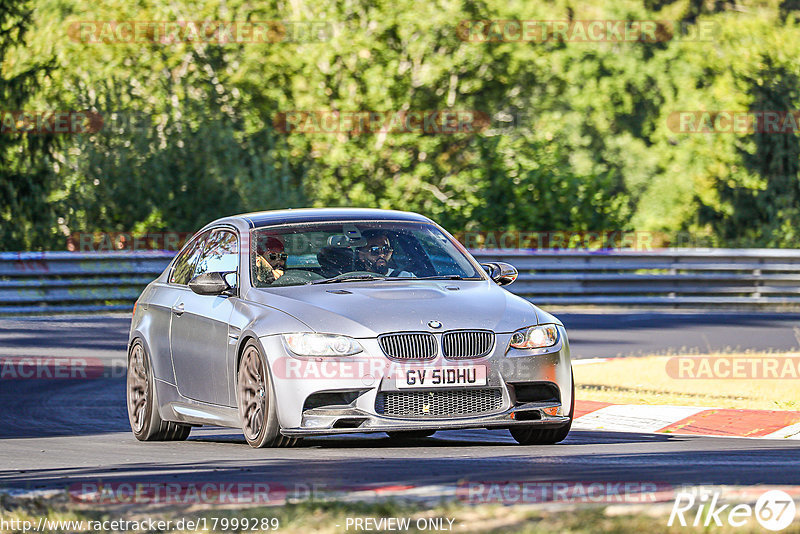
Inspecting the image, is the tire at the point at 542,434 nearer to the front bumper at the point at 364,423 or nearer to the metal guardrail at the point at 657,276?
the front bumper at the point at 364,423

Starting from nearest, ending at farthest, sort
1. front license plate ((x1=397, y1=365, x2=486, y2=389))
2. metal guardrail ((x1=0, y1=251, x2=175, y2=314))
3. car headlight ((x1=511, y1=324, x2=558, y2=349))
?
front license plate ((x1=397, y1=365, x2=486, y2=389)) < car headlight ((x1=511, y1=324, x2=558, y2=349)) < metal guardrail ((x1=0, y1=251, x2=175, y2=314))

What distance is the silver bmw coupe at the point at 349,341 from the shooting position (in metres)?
8.73

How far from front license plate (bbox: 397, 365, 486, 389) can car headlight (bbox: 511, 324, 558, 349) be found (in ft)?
1.19

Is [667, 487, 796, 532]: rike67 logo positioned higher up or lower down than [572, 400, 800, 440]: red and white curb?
higher up

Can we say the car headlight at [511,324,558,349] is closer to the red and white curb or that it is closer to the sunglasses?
the sunglasses

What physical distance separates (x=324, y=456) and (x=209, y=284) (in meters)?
1.56

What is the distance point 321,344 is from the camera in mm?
8766

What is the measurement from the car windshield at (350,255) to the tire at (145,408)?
4.60 ft

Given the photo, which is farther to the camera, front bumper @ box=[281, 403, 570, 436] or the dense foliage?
the dense foliage

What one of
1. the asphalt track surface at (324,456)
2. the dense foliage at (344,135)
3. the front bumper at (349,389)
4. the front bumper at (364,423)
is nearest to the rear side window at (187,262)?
the asphalt track surface at (324,456)

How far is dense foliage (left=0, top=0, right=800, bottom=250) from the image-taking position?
91.6ft

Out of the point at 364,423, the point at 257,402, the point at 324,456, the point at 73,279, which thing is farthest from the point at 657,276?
the point at 324,456

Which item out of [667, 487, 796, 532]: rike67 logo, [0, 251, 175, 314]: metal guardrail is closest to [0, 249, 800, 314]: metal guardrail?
[0, 251, 175, 314]: metal guardrail

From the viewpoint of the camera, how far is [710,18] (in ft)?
198
